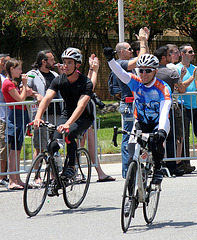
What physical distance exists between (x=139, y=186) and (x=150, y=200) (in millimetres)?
395

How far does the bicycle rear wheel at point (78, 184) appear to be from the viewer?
23.9 feet

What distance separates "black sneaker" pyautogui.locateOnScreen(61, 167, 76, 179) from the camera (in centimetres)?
710

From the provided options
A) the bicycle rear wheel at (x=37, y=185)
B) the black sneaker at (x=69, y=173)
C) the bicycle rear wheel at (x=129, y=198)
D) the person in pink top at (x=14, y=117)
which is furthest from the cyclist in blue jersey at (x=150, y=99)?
the person in pink top at (x=14, y=117)

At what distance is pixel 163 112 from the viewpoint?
6355mm

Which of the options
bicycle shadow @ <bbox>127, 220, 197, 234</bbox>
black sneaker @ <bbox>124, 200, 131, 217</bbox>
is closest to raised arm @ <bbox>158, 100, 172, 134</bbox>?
black sneaker @ <bbox>124, 200, 131, 217</bbox>

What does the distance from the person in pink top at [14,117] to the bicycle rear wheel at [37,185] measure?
2.02m

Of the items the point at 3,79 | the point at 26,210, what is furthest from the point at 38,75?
the point at 26,210

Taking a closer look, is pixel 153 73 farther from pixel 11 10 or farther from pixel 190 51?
pixel 11 10

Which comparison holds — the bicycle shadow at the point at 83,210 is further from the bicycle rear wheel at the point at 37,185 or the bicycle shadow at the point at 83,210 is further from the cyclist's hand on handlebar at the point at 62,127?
the cyclist's hand on handlebar at the point at 62,127

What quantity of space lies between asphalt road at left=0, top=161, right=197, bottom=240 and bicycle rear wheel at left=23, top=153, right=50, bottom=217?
0.41 feet

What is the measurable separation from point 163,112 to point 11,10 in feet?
65.9

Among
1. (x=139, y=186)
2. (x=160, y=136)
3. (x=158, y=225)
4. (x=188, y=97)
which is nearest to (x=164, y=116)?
(x=160, y=136)

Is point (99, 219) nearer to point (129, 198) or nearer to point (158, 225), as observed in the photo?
point (158, 225)

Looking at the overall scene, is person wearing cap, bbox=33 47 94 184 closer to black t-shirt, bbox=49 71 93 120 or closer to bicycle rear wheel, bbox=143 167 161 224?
black t-shirt, bbox=49 71 93 120
